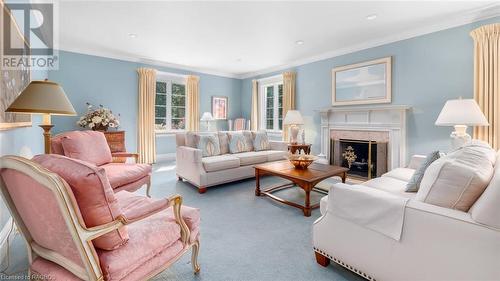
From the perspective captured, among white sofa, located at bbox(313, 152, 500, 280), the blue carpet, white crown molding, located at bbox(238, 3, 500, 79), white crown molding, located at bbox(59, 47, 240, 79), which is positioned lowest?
the blue carpet

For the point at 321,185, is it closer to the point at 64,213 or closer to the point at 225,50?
the point at 225,50

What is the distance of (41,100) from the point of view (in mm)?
1793

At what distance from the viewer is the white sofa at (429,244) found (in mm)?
1097

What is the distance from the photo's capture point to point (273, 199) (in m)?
3.25

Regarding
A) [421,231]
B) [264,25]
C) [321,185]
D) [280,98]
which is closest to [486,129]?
[321,185]

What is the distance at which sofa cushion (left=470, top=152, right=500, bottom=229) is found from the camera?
1060 mm

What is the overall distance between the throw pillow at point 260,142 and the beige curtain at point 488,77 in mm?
3282

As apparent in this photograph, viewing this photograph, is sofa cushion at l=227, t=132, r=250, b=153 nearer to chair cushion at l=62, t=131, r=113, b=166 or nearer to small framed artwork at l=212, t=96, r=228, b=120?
chair cushion at l=62, t=131, r=113, b=166

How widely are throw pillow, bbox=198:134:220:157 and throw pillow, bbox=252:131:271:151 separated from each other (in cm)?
90

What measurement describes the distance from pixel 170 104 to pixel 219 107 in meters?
1.42

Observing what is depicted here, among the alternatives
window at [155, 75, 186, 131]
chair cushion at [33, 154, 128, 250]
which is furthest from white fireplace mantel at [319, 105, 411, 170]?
chair cushion at [33, 154, 128, 250]

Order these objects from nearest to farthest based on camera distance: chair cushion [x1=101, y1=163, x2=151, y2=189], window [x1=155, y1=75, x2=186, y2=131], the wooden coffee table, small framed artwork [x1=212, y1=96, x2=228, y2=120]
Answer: chair cushion [x1=101, y1=163, x2=151, y2=189] → the wooden coffee table → window [x1=155, y1=75, x2=186, y2=131] → small framed artwork [x1=212, y1=96, x2=228, y2=120]

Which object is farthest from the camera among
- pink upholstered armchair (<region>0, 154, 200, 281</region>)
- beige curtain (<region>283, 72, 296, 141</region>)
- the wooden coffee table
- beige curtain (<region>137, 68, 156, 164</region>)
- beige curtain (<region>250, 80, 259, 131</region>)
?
beige curtain (<region>250, 80, 259, 131</region>)

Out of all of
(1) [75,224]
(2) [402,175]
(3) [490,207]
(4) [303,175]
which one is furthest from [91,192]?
(2) [402,175]
